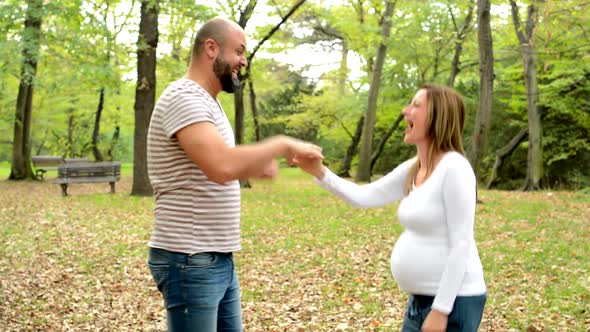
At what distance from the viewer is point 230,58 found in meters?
2.79

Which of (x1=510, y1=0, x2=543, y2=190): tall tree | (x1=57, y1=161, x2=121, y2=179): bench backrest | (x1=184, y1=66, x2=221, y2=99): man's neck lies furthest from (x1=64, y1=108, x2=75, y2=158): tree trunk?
(x1=184, y1=66, x2=221, y2=99): man's neck

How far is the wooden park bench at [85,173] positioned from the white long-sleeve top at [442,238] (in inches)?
681

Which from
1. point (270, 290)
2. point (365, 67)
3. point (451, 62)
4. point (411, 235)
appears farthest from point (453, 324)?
point (365, 67)

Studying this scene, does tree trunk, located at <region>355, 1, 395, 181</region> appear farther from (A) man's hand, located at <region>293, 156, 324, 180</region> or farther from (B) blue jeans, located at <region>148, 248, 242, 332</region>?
(B) blue jeans, located at <region>148, 248, 242, 332</region>

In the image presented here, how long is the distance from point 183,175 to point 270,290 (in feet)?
16.7

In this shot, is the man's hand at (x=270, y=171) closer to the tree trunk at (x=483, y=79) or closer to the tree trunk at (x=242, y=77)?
the tree trunk at (x=483, y=79)

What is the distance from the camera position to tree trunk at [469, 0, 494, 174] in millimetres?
15227

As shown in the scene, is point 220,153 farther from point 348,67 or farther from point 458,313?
point 348,67

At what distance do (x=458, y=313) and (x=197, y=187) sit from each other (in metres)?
1.25

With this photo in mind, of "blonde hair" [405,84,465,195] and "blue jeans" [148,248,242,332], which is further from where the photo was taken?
"blonde hair" [405,84,465,195]

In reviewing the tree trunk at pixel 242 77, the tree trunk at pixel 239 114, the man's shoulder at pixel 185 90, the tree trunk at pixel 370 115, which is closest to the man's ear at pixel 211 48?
the man's shoulder at pixel 185 90

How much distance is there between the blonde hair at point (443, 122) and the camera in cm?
288

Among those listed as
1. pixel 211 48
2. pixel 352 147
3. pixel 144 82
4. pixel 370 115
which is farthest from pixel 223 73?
pixel 352 147

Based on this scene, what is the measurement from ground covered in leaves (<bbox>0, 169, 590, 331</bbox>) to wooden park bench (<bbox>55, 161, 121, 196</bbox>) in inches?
146
